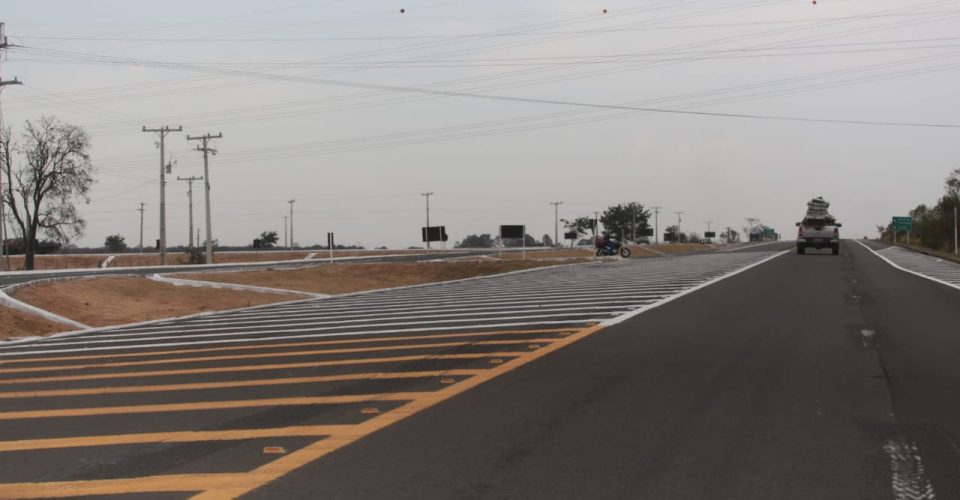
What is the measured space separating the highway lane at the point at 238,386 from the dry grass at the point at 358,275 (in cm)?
1995

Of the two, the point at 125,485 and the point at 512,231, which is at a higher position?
the point at 512,231

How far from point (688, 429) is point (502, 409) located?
1.62 m

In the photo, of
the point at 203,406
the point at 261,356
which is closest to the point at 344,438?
the point at 203,406

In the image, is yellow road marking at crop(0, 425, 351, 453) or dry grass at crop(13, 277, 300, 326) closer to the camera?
yellow road marking at crop(0, 425, 351, 453)

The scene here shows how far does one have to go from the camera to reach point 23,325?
19.4m

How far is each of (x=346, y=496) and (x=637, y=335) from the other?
7.79m

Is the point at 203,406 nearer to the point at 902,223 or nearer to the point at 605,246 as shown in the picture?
the point at 605,246

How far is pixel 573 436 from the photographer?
6488 mm

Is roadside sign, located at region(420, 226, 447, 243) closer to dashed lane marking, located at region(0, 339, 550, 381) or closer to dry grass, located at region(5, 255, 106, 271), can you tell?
dry grass, located at region(5, 255, 106, 271)

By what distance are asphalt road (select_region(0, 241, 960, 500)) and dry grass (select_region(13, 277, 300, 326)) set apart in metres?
9.71

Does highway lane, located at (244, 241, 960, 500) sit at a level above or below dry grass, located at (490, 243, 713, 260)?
below

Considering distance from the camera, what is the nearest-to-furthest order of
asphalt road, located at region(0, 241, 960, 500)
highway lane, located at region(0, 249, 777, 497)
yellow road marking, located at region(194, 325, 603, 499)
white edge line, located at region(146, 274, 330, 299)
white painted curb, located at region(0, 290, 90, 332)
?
yellow road marking, located at region(194, 325, 603, 499) < asphalt road, located at region(0, 241, 960, 500) < highway lane, located at region(0, 249, 777, 497) < white painted curb, located at region(0, 290, 90, 332) < white edge line, located at region(146, 274, 330, 299)

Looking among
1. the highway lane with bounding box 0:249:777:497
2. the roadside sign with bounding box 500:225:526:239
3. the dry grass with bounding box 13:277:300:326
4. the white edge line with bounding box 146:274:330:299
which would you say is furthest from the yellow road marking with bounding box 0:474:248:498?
the roadside sign with bounding box 500:225:526:239

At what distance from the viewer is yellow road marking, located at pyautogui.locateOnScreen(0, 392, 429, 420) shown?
7777 millimetres
